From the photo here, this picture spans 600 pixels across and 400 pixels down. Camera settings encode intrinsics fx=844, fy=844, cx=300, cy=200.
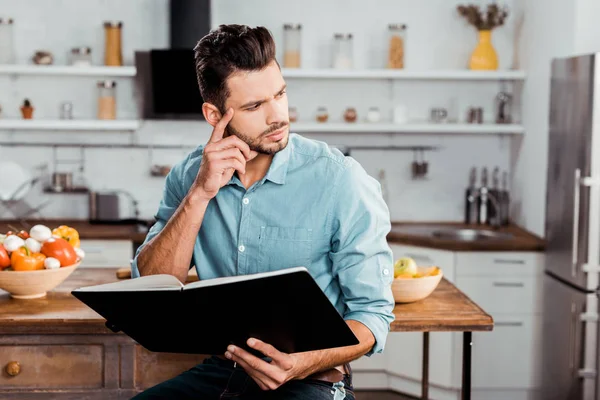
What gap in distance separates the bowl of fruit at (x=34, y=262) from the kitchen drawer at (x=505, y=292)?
91.9 inches

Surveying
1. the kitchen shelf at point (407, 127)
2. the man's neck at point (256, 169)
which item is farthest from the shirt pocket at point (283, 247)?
the kitchen shelf at point (407, 127)

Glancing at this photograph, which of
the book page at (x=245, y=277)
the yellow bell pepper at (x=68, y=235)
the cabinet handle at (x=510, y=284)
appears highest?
the book page at (x=245, y=277)

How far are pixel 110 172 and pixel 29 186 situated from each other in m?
0.49

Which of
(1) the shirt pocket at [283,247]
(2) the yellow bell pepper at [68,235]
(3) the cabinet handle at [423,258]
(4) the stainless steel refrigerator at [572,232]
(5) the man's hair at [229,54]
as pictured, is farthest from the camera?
(3) the cabinet handle at [423,258]

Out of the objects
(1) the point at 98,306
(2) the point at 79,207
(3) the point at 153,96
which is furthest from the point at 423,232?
(1) the point at 98,306

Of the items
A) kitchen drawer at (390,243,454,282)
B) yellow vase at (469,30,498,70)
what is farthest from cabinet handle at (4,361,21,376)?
yellow vase at (469,30,498,70)

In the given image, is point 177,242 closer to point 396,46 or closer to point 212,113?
point 212,113

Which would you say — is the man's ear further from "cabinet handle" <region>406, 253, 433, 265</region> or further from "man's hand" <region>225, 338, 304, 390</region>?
"cabinet handle" <region>406, 253, 433, 265</region>

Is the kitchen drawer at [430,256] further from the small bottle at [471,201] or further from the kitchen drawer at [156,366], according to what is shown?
the kitchen drawer at [156,366]

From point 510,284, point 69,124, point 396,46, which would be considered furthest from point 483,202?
point 69,124

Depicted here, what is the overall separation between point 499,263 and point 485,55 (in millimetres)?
1350

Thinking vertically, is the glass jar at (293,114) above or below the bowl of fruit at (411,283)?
above

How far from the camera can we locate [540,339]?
14.1 feet

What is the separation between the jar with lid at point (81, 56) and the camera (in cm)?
496
